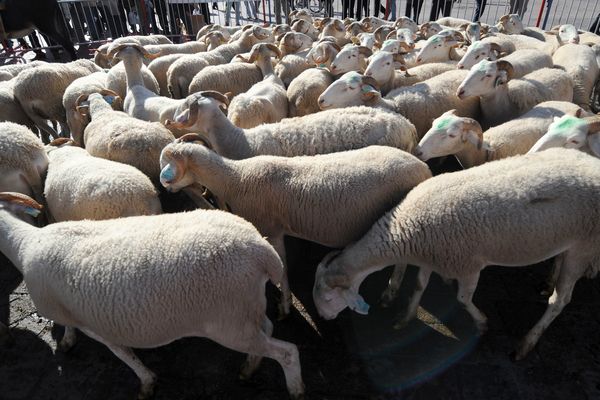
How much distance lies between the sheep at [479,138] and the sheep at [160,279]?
1835 millimetres

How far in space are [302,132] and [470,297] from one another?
5.98 feet

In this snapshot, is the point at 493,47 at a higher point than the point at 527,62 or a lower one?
higher

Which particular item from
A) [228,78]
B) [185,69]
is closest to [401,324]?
[228,78]

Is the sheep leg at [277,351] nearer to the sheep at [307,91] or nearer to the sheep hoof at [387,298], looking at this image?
the sheep hoof at [387,298]

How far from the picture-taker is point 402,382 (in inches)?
93.2

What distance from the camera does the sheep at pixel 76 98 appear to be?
4274 mm

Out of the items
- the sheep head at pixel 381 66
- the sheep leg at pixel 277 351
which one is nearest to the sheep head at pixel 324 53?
the sheep head at pixel 381 66

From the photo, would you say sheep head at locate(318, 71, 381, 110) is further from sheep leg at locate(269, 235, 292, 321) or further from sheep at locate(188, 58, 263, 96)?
sheep leg at locate(269, 235, 292, 321)

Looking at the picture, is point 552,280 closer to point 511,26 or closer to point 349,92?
point 349,92

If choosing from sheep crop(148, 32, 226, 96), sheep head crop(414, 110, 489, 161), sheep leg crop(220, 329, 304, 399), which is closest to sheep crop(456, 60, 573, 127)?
sheep head crop(414, 110, 489, 161)

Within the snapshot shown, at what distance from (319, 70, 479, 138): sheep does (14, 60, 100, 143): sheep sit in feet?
11.6

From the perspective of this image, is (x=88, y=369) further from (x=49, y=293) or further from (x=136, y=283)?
(x=136, y=283)

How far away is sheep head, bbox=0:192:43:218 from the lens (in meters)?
2.47

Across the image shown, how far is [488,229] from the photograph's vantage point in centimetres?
228
